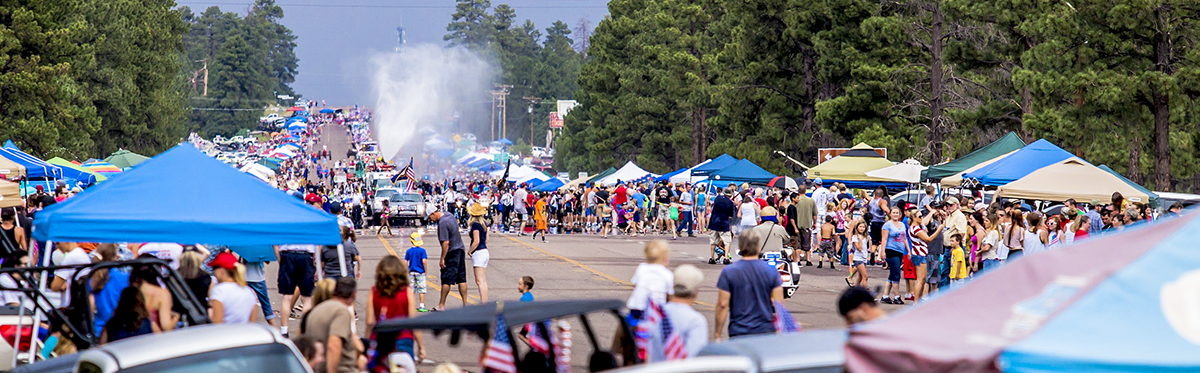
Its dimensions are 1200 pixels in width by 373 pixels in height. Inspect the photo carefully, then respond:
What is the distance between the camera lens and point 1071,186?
61.5ft

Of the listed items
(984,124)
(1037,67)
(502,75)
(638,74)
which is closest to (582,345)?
(1037,67)

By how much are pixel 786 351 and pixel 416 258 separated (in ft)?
29.6

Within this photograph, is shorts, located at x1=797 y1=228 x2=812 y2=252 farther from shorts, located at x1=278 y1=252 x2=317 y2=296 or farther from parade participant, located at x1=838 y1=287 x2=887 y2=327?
parade participant, located at x1=838 y1=287 x2=887 y2=327

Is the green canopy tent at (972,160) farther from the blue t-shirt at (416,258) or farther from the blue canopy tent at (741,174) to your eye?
the blue t-shirt at (416,258)

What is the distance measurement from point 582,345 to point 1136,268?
357 inches

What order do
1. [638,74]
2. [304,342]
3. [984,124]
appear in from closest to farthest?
[304,342] → [984,124] → [638,74]

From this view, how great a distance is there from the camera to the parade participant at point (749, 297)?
9188mm

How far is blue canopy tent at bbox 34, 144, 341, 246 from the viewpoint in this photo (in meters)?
9.42

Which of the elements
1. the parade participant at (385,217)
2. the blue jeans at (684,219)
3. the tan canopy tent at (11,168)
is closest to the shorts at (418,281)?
the tan canopy tent at (11,168)

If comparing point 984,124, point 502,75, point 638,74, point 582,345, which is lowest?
point 582,345

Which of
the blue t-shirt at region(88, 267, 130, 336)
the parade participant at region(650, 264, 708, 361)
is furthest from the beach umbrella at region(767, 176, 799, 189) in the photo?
the blue t-shirt at region(88, 267, 130, 336)

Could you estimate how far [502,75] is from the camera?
174625mm

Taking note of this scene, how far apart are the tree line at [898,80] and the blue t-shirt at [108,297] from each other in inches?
817

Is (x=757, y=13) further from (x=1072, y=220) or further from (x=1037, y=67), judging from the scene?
(x=1072, y=220)
